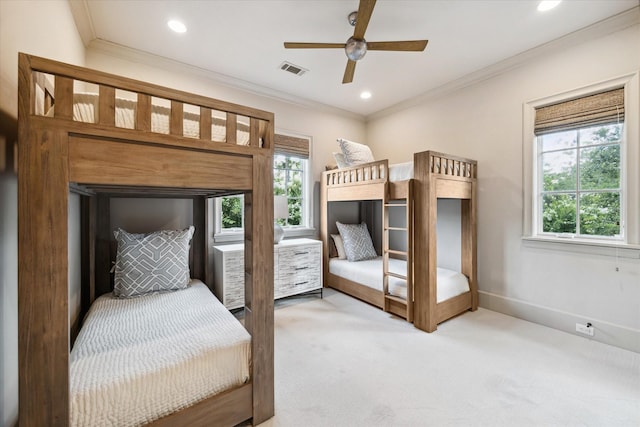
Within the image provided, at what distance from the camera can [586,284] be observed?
7.83 ft


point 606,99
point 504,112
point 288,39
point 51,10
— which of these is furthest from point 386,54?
point 51,10

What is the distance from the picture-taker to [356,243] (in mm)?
3770

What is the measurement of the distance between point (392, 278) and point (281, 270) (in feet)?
4.29

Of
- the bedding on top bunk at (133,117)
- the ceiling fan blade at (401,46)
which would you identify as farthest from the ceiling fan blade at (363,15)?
the bedding on top bunk at (133,117)

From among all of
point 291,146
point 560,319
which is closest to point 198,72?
point 291,146

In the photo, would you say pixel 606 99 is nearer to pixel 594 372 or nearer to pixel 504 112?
pixel 504 112

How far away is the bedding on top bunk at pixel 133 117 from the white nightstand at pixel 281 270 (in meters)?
1.28

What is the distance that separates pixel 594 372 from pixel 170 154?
122 inches

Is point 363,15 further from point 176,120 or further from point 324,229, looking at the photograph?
point 324,229

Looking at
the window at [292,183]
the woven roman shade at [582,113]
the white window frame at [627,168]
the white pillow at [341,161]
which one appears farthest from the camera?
the white pillow at [341,161]

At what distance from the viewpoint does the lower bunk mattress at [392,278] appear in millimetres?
2781

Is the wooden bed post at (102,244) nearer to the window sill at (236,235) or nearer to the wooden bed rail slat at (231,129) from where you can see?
the window sill at (236,235)

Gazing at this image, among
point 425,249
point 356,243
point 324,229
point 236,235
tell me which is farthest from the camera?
point 324,229

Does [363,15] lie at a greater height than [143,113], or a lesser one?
greater
